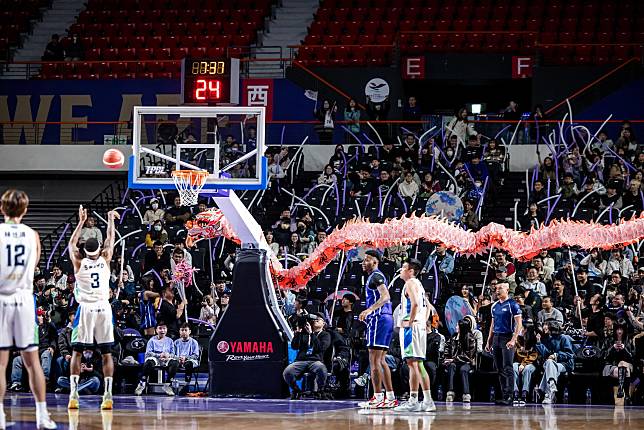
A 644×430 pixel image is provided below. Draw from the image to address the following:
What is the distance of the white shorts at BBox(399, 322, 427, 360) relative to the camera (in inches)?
Answer: 558

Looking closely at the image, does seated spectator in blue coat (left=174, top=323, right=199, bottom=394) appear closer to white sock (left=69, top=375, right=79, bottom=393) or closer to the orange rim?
the orange rim

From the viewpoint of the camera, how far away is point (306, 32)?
31859 millimetres

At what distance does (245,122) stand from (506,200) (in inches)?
401

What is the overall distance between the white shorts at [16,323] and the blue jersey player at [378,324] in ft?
17.6

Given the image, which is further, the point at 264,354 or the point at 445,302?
the point at 445,302

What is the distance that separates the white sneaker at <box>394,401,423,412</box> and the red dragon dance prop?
2.85m

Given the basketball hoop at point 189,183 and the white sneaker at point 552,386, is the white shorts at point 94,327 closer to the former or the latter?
the basketball hoop at point 189,183

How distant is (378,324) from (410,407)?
1126 millimetres

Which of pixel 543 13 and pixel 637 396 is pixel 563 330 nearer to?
pixel 637 396

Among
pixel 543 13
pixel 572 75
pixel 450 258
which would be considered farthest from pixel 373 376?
pixel 543 13

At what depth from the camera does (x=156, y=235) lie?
2280cm

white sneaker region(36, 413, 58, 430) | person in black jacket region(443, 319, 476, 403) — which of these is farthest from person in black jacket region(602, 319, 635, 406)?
white sneaker region(36, 413, 58, 430)

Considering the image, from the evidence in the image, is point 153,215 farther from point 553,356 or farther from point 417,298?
point 417,298

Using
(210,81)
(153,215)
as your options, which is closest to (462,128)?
(153,215)
